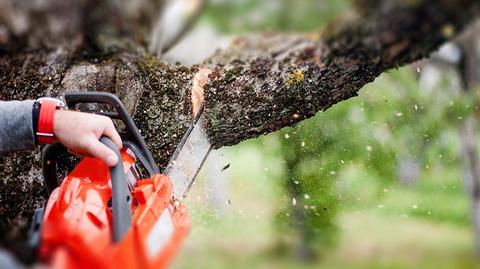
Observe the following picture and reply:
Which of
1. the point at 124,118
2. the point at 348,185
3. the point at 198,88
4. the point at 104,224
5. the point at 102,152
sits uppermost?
the point at 348,185

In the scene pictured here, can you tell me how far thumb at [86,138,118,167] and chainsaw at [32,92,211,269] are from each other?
2 cm

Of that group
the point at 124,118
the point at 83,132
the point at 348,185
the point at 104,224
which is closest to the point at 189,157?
the point at 124,118

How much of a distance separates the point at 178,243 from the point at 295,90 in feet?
2.39

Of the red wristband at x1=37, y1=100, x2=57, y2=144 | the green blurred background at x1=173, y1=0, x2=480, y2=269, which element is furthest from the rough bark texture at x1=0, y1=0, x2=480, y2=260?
the green blurred background at x1=173, y1=0, x2=480, y2=269

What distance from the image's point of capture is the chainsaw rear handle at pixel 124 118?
4.69 ft

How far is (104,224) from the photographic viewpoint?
1.19 meters

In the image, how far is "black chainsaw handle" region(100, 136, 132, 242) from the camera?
3.58 ft

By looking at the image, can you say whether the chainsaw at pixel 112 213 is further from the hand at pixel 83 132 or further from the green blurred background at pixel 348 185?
the green blurred background at pixel 348 185

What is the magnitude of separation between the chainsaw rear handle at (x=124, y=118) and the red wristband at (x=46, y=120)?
10 cm

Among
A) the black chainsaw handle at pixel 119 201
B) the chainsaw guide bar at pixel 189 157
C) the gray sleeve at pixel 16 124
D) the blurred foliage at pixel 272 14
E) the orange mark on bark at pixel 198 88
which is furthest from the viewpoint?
the chainsaw guide bar at pixel 189 157

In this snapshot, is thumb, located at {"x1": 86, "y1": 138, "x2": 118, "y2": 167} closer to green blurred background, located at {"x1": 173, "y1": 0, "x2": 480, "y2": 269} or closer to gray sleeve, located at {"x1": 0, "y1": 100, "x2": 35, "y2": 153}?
gray sleeve, located at {"x1": 0, "y1": 100, "x2": 35, "y2": 153}

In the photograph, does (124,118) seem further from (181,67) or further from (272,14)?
(272,14)

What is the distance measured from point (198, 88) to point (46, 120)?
52 centimetres

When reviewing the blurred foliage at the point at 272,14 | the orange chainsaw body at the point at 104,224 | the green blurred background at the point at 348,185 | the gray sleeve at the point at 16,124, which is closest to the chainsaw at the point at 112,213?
the orange chainsaw body at the point at 104,224
